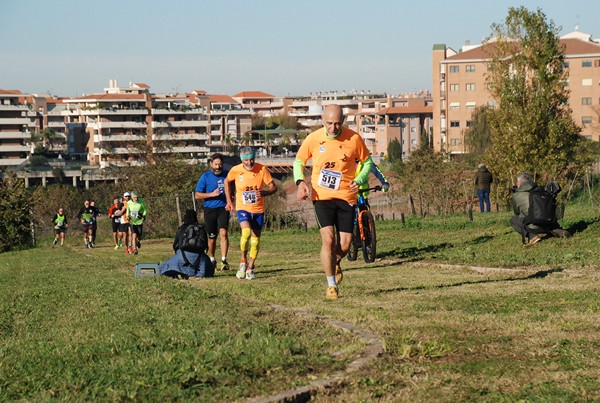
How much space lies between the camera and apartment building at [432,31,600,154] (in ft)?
397

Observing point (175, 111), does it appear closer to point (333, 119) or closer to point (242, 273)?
point (242, 273)

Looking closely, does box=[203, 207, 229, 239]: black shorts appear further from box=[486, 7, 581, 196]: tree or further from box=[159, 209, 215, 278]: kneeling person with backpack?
box=[486, 7, 581, 196]: tree

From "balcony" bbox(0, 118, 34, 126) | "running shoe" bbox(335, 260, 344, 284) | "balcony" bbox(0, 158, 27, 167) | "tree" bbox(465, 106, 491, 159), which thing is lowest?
"running shoe" bbox(335, 260, 344, 284)

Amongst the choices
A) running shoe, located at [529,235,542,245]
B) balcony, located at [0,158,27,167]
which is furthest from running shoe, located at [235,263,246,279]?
balcony, located at [0,158,27,167]

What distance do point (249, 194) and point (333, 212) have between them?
4.61 metres

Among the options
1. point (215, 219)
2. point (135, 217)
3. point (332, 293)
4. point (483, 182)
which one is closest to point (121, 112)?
point (483, 182)

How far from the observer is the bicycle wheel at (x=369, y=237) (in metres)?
14.9

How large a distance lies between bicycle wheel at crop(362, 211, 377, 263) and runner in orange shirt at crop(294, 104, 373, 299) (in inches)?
141

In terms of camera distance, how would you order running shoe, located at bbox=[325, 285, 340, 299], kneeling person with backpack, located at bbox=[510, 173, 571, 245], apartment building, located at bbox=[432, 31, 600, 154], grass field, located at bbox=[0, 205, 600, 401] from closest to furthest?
grass field, located at bbox=[0, 205, 600, 401]
running shoe, located at bbox=[325, 285, 340, 299]
kneeling person with backpack, located at bbox=[510, 173, 571, 245]
apartment building, located at bbox=[432, 31, 600, 154]

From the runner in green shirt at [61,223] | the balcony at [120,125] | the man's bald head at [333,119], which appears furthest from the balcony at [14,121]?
the man's bald head at [333,119]

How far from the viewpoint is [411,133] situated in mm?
180125

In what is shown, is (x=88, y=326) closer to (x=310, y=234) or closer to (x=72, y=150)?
(x=310, y=234)

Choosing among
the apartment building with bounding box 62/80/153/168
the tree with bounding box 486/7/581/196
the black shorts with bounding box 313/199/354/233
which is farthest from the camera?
the apartment building with bounding box 62/80/153/168

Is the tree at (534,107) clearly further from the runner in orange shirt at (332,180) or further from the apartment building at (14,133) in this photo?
the apartment building at (14,133)
